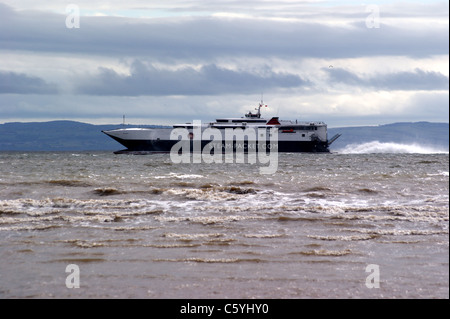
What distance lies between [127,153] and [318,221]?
72.3 metres

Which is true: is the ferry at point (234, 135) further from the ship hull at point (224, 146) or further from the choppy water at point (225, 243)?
the choppy water at point (225, 243)

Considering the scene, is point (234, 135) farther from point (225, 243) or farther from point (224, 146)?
point (225, 243)

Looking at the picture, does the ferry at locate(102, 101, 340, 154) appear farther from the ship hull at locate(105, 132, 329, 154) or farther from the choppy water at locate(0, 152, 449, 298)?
the choppy water at locate(0, 152, 449, 298)

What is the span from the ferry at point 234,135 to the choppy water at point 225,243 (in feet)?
202

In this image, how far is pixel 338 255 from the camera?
35.1 feet

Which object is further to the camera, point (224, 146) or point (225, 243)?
point (224, 146)

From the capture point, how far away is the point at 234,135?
84.9 meters

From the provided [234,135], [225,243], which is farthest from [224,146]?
[225,243]

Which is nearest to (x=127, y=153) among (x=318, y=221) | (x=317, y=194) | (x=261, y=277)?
(x=317, y=194)

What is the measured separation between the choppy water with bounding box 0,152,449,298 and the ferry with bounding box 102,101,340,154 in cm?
6162

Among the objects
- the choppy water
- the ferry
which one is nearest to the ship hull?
the ferry

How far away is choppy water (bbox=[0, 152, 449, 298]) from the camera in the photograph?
8.68 metres

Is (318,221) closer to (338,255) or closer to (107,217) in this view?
(338,255)

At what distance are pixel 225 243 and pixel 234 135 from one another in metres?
73.1
